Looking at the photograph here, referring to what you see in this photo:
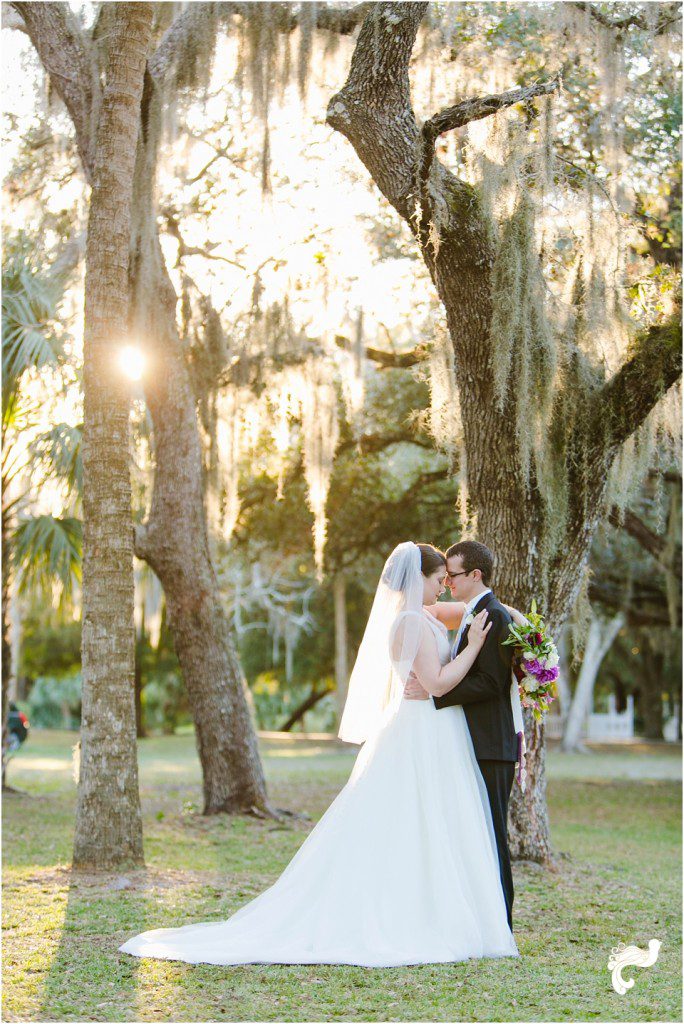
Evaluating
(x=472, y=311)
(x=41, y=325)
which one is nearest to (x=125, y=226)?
(x=472, y=311)

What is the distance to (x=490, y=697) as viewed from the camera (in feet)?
15.7

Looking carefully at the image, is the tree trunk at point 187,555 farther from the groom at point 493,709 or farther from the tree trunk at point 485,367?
the groom at point 493,709

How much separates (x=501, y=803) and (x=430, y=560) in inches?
45.8

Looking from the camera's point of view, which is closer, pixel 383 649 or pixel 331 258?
pixel 383 649

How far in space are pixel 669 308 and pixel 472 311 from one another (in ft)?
4.24

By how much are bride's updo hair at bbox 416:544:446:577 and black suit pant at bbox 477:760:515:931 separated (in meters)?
0.92

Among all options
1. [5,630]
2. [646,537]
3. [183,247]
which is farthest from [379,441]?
[5,630]

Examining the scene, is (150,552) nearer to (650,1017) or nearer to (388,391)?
(388,391)

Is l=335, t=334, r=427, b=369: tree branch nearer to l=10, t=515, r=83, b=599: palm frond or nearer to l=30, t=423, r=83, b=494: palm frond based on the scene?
l=30, t=423, r=83, b=494: palm frond

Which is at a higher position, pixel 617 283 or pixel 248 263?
pixel 248 263

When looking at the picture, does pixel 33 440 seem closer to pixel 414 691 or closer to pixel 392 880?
pixel 414 691

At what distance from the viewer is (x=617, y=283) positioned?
7090mm

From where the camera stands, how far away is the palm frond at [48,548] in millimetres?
9836

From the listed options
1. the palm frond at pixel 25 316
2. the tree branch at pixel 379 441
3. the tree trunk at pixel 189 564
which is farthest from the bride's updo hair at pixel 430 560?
the tree branch at pixel 379 441
